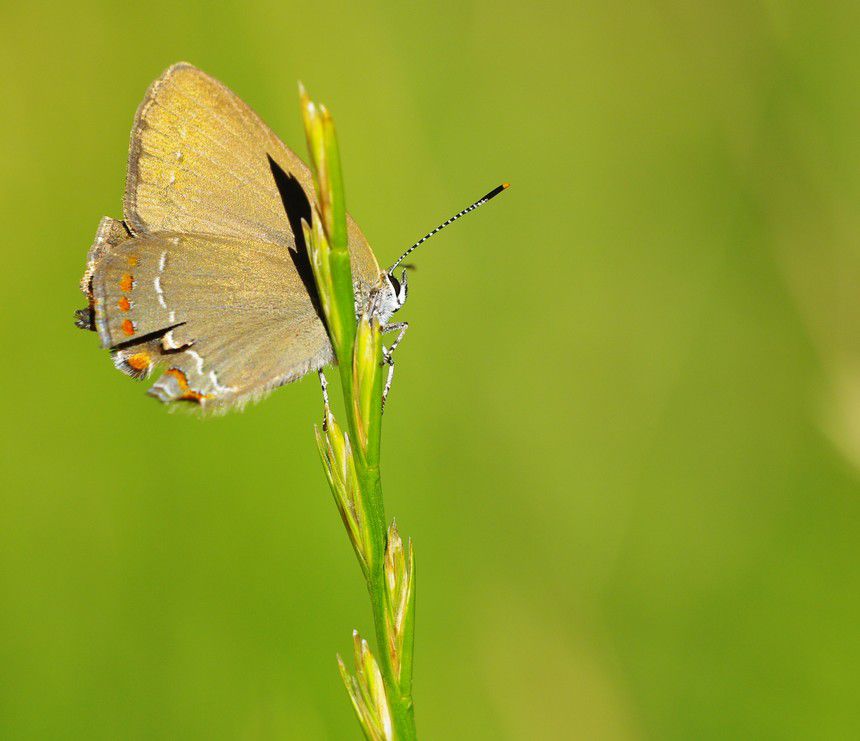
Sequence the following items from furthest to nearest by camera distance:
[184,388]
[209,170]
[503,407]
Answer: [503,407] → [209,170] → [184,388]

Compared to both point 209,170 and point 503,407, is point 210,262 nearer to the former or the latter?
point 209,170

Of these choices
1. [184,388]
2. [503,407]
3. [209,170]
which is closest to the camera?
[184,388]

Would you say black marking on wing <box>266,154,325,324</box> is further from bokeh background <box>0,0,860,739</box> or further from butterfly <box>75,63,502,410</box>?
bokeh background <box>0,0,860,739</box>

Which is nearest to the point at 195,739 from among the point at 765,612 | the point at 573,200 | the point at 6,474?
the point at 6,474

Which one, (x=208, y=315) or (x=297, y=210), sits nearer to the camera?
(x=297, y=210)

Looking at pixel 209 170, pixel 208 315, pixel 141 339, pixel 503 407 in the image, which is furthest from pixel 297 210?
pixel 503 407

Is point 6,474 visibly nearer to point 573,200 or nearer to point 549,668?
point 549,668

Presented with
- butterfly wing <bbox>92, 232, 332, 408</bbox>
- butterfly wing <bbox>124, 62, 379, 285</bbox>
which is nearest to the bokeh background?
butterfly wing <bbox>92, 232, 332, 408</bbox>
